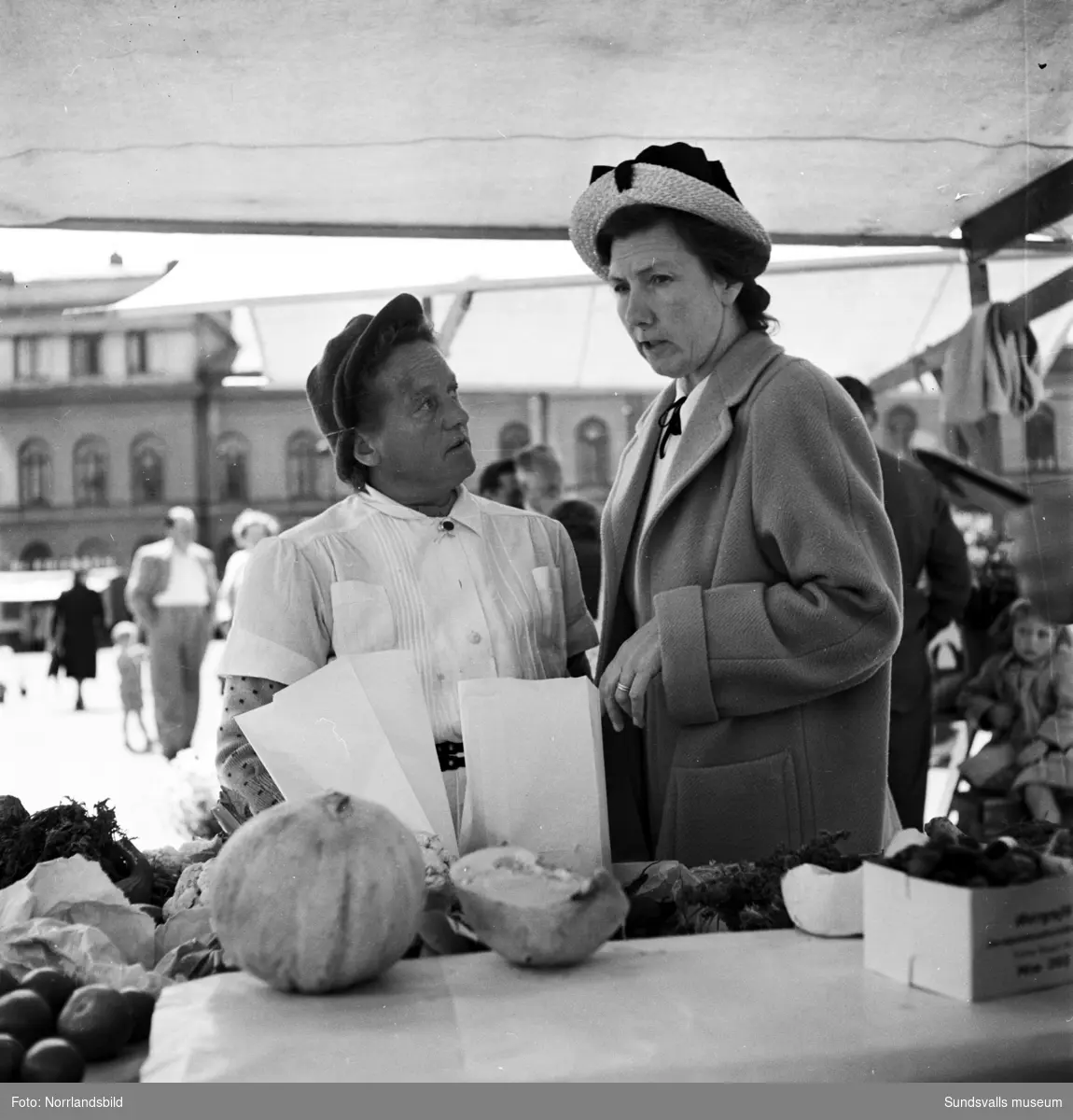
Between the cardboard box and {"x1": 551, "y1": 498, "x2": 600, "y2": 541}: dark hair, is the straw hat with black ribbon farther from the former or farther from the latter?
the cardboard box

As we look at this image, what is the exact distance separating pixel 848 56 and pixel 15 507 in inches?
49.7

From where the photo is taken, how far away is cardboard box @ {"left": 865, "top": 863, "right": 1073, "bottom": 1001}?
790mm

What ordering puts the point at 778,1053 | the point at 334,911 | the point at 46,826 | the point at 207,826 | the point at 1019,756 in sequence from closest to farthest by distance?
the point at 778,1053 < the point at 334,911 < the point at 46,826 < the point at 207,826 < the point at 1019,756

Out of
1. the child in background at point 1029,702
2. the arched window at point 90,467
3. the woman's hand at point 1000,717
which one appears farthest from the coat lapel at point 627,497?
the woman's hand at point 1000,717

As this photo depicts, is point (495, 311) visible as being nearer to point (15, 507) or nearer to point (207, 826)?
point (15, 507)

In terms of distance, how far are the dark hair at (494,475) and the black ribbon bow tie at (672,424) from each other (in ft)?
0.83

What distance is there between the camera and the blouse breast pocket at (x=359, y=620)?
4.17ft

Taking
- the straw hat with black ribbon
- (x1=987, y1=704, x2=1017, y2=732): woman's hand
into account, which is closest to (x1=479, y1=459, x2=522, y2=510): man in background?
the straw hat with black ribbon

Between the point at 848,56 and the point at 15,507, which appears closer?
the point at 848,56

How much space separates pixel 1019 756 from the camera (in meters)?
2.62

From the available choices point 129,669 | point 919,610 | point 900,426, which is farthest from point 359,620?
point 919,610

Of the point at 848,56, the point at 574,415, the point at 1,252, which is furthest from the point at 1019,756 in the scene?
the point at 1,252

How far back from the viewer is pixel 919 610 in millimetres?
2598

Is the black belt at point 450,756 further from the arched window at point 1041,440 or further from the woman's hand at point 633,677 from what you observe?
the arched window at point 1041,440
